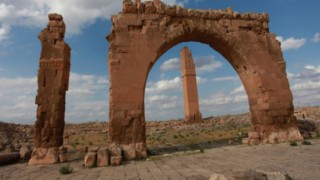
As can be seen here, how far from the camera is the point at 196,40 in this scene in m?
11.1

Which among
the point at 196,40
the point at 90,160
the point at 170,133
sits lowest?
the point at 90,160

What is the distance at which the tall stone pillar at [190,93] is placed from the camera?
79.9ft

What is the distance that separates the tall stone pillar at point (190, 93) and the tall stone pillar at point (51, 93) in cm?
1611

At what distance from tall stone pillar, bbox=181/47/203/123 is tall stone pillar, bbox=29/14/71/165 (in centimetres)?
1611

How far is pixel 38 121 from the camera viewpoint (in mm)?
8797

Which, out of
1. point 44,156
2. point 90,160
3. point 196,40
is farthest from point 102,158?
point 196,40

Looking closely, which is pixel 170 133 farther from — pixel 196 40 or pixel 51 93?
pixel 51 93

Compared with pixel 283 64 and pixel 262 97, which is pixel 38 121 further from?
pixel 283 64

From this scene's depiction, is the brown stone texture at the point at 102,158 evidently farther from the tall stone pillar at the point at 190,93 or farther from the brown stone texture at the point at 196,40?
the tall stone pillar at the point at 190,93

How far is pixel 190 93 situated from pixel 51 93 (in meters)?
16.9

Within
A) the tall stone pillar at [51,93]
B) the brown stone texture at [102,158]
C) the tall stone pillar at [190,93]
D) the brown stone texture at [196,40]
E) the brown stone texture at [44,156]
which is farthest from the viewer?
the tall stone pillar at [190,93]

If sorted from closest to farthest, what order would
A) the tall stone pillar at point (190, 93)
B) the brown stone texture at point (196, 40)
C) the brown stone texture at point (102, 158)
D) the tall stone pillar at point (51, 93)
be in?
the brown stone texture at point (102, 158) → the tall stone pillar at point (51, 93) → the brown stone texture at point (196, 40) → the tall stone pillar at point (190, 93)

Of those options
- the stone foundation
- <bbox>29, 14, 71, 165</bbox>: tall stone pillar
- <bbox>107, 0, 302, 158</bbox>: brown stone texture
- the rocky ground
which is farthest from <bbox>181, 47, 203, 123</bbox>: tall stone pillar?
the stone foundation

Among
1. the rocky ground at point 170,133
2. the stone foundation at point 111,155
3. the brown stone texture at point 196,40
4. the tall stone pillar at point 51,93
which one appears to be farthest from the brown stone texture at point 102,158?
the rocky ground at point 170,133
